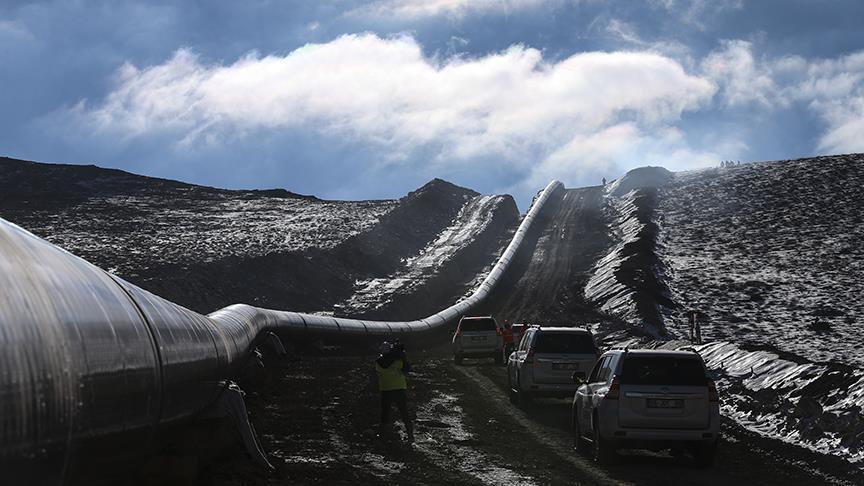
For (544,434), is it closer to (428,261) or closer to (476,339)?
(476,339)

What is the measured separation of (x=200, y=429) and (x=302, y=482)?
1.56m

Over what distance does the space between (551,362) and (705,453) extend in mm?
9836

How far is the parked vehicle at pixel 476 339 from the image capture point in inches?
1711

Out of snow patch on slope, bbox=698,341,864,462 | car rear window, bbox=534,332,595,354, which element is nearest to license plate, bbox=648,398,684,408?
snow patch on slope, bbox=698,341,864,462

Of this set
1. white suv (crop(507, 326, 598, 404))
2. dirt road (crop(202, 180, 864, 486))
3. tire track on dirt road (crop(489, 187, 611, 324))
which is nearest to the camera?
dirt road (crop(202, 180, 864, 486))

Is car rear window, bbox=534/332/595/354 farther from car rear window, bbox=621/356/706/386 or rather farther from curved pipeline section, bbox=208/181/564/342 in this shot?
car rear window, bbox=621/356/706/386

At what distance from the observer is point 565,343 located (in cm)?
2881

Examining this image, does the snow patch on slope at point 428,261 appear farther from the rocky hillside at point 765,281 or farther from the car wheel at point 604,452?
the car wheel at point 604,452

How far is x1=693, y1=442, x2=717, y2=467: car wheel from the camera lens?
18234 millimetres

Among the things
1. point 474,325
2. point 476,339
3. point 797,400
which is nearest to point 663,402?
point 797,400

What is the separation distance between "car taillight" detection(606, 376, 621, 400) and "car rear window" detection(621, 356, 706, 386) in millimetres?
90

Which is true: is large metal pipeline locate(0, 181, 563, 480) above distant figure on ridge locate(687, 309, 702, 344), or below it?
above

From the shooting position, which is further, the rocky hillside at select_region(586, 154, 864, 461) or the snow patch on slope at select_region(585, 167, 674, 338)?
the snow patch on slope at select_region(585, 167, 674, 338)

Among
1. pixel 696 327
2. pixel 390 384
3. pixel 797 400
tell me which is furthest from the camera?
pixel 696 327
